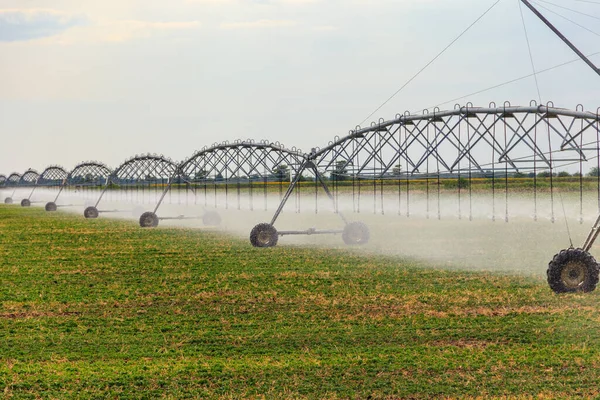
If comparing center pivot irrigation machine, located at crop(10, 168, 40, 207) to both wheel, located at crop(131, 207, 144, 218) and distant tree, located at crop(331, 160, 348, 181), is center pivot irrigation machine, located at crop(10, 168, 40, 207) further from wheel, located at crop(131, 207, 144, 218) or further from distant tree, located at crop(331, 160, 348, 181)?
distant tree, located at crop(331, 160, 348, 181)

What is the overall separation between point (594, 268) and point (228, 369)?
12.3m

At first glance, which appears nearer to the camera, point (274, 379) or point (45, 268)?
point (274, 379)

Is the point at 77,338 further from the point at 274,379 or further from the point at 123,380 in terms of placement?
the point at 274,379

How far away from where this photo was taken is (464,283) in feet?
86.0

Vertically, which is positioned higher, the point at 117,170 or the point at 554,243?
the point at 117,170

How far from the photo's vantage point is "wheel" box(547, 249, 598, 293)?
22503 mm

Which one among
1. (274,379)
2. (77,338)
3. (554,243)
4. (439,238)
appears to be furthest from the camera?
(439,238)

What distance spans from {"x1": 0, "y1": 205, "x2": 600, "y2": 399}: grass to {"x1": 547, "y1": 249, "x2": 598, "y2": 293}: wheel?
342 mm

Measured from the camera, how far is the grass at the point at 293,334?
47.7ft

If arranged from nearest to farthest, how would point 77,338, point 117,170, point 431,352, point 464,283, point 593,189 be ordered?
point 431,352 < point 77,338 < point 464,283 < point 593,189 < point 117,170

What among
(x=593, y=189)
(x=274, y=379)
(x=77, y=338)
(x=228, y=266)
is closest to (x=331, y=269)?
(x=228, y=266)

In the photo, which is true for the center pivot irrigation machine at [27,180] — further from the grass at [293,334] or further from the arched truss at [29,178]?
the grass at [293,334]

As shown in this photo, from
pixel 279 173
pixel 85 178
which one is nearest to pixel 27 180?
pixel 85 178

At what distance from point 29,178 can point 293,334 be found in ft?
560
